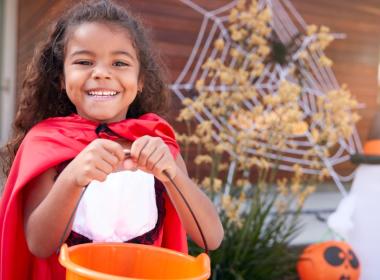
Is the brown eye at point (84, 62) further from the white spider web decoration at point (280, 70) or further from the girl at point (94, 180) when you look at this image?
the white spider web decoration at point (280, 70)

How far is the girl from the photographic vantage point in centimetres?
117

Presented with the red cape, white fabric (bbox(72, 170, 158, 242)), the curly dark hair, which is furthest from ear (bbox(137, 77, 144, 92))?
white fabric (bbox(72, 170, 158, 242))

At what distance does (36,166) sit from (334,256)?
Answer: 7.42 ft

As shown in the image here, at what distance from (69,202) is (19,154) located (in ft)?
0.95

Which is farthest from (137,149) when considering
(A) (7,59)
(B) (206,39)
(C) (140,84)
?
(A) (7,59)

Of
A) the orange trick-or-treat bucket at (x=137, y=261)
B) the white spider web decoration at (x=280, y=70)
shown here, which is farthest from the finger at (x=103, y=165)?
the white spider web decoration at (x=280, y=70)

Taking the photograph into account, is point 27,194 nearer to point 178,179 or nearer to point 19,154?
point 19,154

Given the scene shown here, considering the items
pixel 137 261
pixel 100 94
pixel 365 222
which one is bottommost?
pixel 365 222

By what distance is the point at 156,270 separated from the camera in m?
1.13

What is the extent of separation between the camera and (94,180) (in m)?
1.09

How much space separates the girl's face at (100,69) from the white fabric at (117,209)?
0.18 meters

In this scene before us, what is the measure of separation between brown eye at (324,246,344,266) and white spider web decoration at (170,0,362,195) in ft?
3.21

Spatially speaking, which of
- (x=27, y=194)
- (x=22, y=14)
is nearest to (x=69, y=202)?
(x=27, y=194)

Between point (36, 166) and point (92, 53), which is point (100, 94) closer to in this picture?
point (92, 53)
